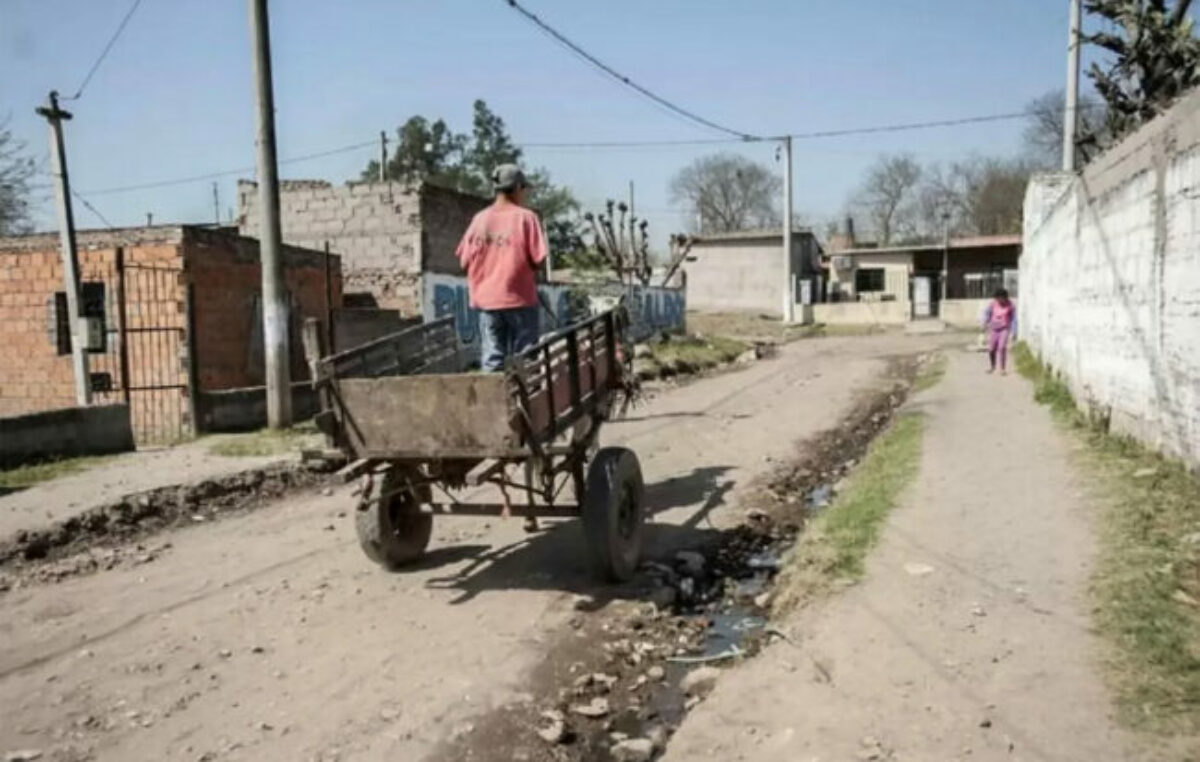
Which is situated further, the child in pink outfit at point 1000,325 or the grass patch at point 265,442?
the child in pink outfit at point 1000,325

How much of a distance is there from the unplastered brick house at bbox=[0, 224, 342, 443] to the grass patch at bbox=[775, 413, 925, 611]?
9.25 metres

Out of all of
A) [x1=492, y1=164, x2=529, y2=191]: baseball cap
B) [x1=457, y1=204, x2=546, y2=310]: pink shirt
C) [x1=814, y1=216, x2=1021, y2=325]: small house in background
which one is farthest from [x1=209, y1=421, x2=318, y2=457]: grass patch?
[x1=814, y1=216, x2=1021, y2=325]: small house in background

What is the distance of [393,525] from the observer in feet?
20.3

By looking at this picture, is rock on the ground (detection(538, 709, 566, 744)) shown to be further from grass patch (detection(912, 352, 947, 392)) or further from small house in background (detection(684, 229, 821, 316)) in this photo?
small house in background (detection(684, 229, 821, 316))

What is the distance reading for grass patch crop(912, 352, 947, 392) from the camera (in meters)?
16.9

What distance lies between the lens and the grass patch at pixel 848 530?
18.1 feet

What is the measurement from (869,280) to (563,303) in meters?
27.3

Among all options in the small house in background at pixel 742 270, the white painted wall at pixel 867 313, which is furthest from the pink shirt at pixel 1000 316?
the small house in background at pixel 742 270

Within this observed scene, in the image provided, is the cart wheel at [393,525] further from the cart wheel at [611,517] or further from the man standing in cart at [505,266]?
the cart wheel at [611,517]

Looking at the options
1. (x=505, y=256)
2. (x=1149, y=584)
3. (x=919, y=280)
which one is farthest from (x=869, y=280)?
(x=1149, y=584)

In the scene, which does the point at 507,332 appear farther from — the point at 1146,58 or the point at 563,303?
the point at 563,303

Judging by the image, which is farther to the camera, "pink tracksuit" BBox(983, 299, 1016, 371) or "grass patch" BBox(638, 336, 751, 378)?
"grass patch" BBox(638, 336, 751, 378)

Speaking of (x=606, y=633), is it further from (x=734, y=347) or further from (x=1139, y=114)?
(x=734, y=347)

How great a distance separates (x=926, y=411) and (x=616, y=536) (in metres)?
8.34
